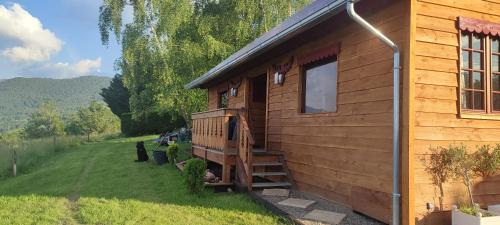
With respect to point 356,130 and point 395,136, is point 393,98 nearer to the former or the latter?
point 395,136

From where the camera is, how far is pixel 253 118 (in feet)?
33.0

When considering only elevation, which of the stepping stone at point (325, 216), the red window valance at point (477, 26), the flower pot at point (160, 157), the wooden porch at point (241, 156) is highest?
the red window valance at point (477, 26)

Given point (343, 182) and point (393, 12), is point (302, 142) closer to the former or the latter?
point (343, 182)

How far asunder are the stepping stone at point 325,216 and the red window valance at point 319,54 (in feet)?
7.82

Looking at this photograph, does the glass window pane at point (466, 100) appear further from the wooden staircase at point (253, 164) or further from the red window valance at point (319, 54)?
the wooden staircase at point (253, 164)

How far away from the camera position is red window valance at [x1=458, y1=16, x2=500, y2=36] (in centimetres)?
466

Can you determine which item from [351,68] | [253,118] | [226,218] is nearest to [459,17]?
[351,68]

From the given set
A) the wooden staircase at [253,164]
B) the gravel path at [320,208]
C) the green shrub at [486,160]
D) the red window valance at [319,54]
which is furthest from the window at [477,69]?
the wooden staircase at [253,164]

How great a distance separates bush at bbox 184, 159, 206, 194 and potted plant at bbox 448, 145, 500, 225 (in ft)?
12.5

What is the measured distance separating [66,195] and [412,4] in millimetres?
6473

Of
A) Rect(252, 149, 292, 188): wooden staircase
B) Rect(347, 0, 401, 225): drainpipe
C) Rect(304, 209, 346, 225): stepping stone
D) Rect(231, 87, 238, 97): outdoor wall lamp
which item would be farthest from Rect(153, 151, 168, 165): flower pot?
Rect(347, 0, 401, 225): drainpipe

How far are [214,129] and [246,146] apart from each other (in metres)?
1.55

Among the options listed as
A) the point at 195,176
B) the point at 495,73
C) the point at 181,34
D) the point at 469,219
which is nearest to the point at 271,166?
the point at 195,176

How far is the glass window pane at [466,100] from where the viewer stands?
15.5ft
